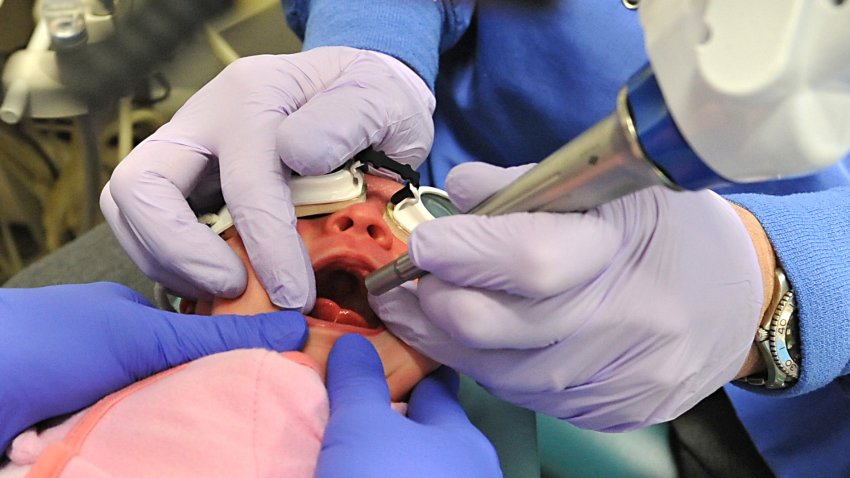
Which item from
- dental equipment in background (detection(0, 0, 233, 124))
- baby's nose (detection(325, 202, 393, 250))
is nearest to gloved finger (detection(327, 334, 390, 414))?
baby's nose (detection(325, 202, 393, 250))

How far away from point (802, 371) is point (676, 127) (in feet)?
1.56

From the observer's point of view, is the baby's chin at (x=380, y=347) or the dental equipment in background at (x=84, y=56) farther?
the dental equipment in background at (x=84, y=56)

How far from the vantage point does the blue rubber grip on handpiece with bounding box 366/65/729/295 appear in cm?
37

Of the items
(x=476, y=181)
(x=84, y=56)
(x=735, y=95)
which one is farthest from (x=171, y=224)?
(x=84, y=56)

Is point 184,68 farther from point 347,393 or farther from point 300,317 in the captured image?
point 347,393

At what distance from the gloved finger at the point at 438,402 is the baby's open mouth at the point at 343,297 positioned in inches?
3.5

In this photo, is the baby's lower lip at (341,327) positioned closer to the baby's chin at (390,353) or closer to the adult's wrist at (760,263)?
the baby's chin at (390,353)

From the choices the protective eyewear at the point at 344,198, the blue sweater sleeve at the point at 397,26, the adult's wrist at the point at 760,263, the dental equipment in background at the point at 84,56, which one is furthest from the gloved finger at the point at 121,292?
the dental equipment in background at the point at 84,56

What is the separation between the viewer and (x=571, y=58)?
904mm

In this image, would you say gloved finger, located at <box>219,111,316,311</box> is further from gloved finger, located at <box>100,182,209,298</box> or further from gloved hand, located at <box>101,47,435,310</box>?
gloved finger, located at <box>100,182,209,298</box>

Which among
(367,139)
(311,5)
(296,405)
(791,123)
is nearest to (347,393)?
(296,405)

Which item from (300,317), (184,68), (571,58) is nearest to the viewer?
(300,317)

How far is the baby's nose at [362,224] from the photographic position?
73 centimetres

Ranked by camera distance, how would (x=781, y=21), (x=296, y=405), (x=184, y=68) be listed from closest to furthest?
1. (x=781, y=21)
2. (x=296, y=405)
3. (x=184, y=68)
